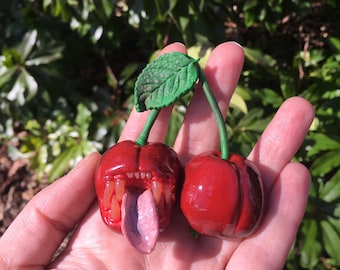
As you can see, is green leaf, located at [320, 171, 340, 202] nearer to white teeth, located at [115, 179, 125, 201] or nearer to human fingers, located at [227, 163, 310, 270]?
human fingers, located at [227, 163, 310, 270]

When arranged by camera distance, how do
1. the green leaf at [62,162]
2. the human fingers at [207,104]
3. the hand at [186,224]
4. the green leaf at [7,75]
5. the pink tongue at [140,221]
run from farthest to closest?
the green leaf at [62,162]
the green leaf at [7,75]
the human fingers at [207,104]
the hand at [186,224]
the pink tongue at [140,221]

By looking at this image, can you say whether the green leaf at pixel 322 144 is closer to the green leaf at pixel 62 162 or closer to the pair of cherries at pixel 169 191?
the pair of cherries at pixel 169 191

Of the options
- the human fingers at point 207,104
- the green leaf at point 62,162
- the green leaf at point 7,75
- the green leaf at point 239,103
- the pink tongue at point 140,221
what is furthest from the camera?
the green leaf at point 62,162

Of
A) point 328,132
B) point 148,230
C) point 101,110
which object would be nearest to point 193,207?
point 148,230

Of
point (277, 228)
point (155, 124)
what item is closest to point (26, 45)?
point (155, 124)

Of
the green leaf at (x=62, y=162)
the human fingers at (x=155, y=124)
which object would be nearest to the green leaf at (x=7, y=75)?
the green leaf at (x=62, y=162)

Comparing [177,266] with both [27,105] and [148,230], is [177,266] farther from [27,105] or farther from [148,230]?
[27,105]

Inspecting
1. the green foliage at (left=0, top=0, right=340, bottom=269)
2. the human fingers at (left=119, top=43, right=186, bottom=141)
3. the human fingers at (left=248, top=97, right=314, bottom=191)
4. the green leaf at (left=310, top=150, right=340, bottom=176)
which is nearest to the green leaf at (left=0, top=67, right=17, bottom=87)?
the green foliage at (left=0, top=0, right=340, bottom=269)

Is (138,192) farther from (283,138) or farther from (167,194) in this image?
(283,138)
